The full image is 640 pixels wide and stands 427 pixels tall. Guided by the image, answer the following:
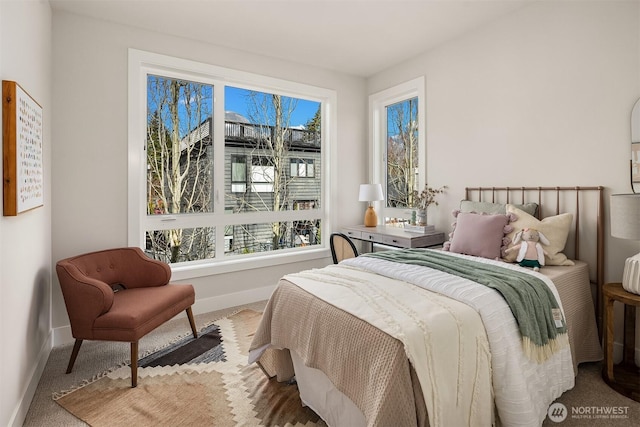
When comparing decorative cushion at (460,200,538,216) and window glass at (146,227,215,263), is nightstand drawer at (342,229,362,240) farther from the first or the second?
window glass at (146,227,215,263)

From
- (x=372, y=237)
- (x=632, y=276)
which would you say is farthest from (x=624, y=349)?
(x=372, y=237)

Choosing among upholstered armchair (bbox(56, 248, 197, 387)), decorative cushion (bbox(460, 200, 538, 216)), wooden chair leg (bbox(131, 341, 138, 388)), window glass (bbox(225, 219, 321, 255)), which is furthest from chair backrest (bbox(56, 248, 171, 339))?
decorative cushion (bbox(460, 200, 538, 216))

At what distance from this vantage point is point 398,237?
11.6ft

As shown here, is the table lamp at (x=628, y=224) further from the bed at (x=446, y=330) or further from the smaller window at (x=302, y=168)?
the smaller window at (x=302, y=168)

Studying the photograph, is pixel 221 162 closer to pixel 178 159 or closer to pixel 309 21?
pixel 178 159

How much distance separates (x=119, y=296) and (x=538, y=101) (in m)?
3.61

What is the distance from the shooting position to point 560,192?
269 centimetres

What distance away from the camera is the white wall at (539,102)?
2.39m

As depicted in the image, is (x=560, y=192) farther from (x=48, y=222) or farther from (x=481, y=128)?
(x=48, y=222)

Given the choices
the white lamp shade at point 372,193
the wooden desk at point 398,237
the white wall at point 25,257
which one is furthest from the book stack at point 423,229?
the white wall at point 25,257

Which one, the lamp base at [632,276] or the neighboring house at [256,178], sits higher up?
the neighboring house at [256,178]

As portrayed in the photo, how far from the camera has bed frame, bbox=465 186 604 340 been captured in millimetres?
2465

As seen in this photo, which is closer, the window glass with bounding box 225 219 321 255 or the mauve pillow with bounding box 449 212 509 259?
the mauve pillow with bounding box 449 212 509 259

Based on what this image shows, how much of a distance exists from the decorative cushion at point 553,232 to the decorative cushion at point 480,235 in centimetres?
9
